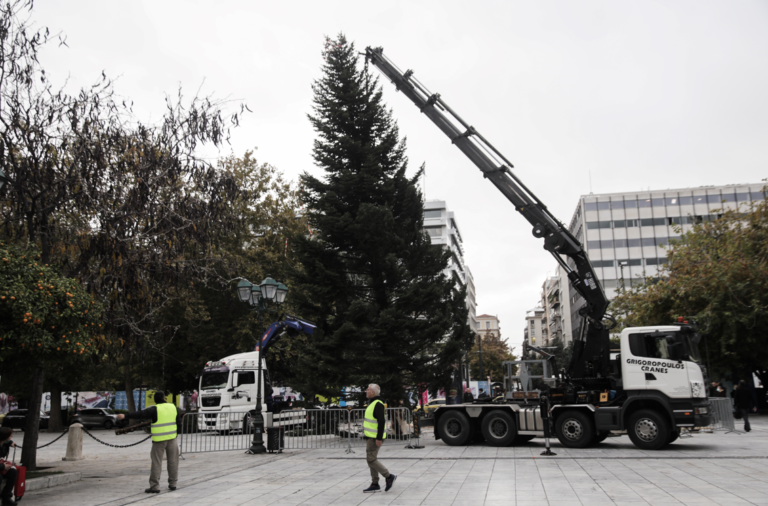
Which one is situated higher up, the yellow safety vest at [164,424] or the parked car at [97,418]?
the yellow safety vest at [164,424]

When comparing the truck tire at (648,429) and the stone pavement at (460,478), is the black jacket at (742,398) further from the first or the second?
the truck tire at (648,429)

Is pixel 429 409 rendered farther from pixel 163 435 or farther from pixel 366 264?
pixel 163 435

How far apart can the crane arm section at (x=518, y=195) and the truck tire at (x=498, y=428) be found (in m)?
3.46

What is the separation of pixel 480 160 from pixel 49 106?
1173 centimetres

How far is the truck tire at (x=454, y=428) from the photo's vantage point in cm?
1670

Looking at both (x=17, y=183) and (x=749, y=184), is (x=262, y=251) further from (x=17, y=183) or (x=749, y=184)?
(x=749, y=184)

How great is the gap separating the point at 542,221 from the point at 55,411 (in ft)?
81.0

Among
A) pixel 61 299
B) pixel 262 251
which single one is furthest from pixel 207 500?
pixel 262 251

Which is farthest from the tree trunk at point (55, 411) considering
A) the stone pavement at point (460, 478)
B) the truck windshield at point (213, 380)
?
the stone pavement at point (460, 478)

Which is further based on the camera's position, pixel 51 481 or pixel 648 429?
pixel 648 429

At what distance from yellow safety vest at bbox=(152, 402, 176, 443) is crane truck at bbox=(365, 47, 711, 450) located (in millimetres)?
8503

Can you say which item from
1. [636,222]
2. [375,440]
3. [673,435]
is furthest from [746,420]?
[636,222]

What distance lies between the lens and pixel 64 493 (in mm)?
10039

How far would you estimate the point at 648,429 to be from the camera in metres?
14.6
